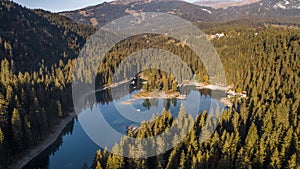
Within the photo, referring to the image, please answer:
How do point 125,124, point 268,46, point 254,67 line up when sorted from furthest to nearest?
point 268,46 < point 254,67 < point 125,124

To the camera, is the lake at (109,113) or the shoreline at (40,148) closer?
the shoreline at (40,148)

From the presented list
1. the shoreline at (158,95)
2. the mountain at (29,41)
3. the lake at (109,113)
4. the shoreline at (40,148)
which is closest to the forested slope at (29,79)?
the mountain at (29,41)

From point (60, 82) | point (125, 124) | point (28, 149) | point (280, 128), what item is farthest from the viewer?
point (60, 82)

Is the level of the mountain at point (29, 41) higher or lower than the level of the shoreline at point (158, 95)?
higher

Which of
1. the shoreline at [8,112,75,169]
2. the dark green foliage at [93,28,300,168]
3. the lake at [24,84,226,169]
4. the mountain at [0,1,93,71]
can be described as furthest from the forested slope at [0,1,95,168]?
the dark green foliage at [93,28,300,168]

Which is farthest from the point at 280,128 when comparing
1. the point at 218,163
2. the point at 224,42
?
the point at 224,42

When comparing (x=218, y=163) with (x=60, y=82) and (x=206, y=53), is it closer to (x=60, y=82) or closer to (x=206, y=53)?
(x=60, y=82)

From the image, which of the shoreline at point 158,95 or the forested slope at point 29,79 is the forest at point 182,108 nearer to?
the forested slope at point 29,79
